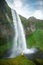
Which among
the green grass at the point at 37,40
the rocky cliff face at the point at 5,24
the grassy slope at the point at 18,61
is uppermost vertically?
the rocky cliff face at the point at 5,24

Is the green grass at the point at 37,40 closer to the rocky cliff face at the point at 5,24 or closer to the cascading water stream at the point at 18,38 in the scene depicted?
the cascading water stream at the point at 18,38

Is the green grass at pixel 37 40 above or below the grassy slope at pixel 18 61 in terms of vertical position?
above

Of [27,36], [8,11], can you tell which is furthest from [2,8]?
[27,36]

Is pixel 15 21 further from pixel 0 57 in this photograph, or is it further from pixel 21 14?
pixel 0 57

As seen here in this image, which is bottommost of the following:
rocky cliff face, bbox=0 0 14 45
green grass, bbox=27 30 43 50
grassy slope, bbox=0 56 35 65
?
grassy slope, bbox=0 56 35 65

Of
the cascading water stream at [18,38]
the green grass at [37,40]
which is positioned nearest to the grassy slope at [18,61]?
the cascading water stream at [18,38]

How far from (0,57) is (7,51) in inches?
6.5

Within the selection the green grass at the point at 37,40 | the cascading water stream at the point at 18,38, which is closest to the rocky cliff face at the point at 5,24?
the cascading water stream at the point at 18,38

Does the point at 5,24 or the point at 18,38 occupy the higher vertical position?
the point at 5,24

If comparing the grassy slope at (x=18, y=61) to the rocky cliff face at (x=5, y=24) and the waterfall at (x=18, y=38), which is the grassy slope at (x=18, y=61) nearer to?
the waterfall at (x=18, y=38)

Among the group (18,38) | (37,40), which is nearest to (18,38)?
(18,38)

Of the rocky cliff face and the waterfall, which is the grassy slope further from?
the rocky cliff face

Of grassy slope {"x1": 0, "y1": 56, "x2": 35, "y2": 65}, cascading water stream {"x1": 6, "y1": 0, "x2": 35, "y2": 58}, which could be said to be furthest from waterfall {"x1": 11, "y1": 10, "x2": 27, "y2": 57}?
grassy slope {"x1": 0, "y1": 56, "x2": 35, "y2": 65}

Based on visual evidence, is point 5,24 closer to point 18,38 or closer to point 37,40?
point 18,38
